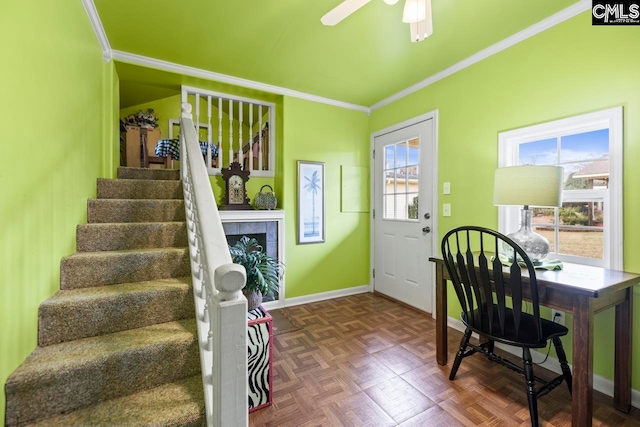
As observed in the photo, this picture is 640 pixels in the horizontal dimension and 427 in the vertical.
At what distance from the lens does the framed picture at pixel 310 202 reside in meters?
3.26

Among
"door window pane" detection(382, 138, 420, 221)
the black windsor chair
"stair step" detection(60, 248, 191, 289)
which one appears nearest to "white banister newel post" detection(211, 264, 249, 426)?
"stair step" detection(60, 248, 191, 289)

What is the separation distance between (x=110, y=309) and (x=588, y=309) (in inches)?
87.7

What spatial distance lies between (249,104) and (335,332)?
2605 mm

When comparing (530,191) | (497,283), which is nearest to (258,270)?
(497,283)

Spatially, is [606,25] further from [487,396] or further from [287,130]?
[287,130]

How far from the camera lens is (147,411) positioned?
107 cm

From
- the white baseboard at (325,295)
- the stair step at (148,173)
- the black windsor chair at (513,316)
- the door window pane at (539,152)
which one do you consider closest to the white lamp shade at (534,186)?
the black windsor chair at (513,316)

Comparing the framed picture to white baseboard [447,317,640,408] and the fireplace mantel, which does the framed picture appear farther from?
white baseboard [447,317,640,408]

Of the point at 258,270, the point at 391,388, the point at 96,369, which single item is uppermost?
the point at 258,270

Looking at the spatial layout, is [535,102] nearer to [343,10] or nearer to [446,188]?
[446,188]

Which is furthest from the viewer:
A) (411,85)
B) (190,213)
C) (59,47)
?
(411,85)

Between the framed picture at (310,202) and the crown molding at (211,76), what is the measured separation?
76cm

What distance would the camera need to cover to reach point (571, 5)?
70.7 inches

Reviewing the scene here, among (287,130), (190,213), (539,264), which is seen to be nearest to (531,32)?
(539,264)
